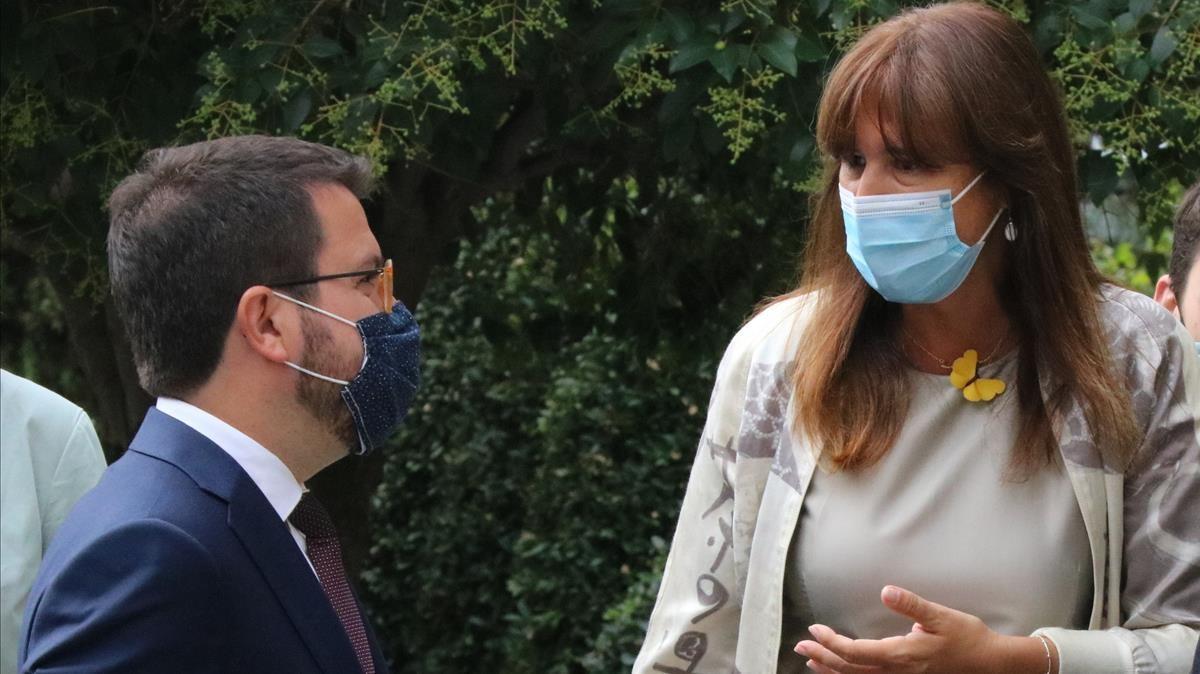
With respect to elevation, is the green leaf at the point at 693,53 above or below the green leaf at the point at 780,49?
below

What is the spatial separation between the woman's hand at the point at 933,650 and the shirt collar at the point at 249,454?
760 mm

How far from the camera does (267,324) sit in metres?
2.22

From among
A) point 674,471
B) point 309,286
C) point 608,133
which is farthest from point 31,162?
point 674,471

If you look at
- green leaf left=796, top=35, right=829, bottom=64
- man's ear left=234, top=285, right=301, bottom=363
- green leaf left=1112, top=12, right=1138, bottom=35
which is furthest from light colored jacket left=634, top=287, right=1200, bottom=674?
green leaf left=1112, top=12, right=1138, bottom=35

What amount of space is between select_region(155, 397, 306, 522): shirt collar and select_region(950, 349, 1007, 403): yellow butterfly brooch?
3.34 feet

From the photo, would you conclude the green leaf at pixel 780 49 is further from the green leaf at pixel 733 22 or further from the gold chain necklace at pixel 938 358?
the gold chain necklace at pixel 938 358

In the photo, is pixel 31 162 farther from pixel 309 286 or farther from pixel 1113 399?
pixel 1113 399

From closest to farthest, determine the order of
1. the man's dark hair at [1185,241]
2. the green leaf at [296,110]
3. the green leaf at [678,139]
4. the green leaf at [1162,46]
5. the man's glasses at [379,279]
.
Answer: the man's glasses at [379,279] < the man's dark hair at [1185,241] < the green leaf at [1162,46] < the green leaf at [296,110] < the green leaf at [678,139]

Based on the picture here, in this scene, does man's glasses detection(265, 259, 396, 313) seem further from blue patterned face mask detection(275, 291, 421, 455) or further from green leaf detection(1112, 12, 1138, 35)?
green leaf detection(1112, 12, 1138, 35)

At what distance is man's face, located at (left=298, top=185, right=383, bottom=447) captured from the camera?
2.27 metres

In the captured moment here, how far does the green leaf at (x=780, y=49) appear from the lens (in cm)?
342

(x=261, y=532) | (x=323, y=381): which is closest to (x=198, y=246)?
(x=323, y=381)

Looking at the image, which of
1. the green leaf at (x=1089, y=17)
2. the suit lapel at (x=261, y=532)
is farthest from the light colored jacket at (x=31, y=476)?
the green leaf at (x=1089, y=17)

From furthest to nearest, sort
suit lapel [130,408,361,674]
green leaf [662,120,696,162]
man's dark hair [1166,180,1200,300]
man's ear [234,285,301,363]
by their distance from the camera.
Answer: green leaf [662,120,696,162] → man's dark hair [1166,180,1200,300] → man's ear [234,285,301,363] → suit lapel [130,408,361,674]
